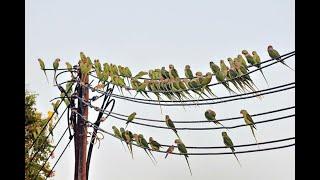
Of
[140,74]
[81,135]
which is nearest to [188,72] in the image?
[140,74]

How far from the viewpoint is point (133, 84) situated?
236 centimetres

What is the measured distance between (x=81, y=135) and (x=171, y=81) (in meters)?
0.61

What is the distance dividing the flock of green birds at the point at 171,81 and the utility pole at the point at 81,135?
7 cm

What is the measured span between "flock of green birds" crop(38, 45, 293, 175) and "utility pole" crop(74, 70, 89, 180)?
0.07 m

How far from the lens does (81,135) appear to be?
244cm

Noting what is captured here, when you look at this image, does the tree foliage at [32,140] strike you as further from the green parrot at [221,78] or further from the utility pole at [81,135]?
the green parrot at [221,78]

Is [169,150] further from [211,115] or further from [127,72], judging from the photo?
[127,72]

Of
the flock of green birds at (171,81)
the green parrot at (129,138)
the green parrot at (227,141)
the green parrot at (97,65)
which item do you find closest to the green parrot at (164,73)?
the flock of green birds at (171,81)

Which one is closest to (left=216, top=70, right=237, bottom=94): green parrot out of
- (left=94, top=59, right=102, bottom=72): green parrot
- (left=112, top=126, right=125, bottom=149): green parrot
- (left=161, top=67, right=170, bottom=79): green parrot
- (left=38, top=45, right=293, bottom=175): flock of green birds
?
(left=38, top=45, right=293, bottom=175): flock of green birds

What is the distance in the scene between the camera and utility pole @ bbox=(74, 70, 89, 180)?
94.5 inches

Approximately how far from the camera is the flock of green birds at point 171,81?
182 centimetres
